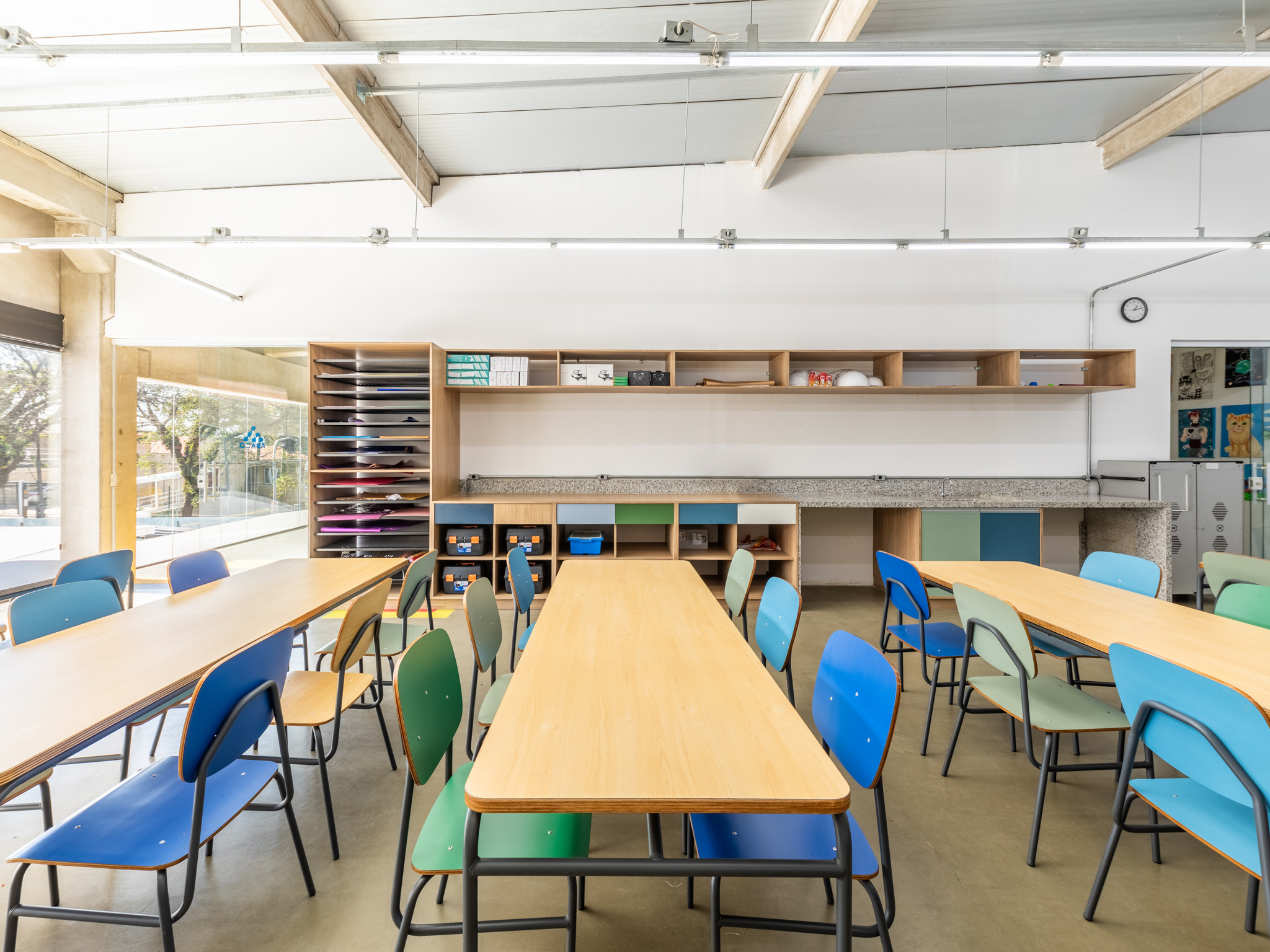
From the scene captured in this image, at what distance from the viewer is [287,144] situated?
4.76 metres

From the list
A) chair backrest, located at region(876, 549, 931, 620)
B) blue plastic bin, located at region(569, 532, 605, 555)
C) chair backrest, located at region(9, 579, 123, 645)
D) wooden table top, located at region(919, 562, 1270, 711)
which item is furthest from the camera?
blue plastic bin, located at region(569, 532, 605, 555)

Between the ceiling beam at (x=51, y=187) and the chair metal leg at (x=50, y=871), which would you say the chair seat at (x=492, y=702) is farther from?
the ceiling beam at (x=51, y=187)

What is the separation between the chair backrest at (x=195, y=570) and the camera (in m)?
2.83

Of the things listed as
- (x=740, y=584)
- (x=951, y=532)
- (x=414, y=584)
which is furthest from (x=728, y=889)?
(x=951, y=532)

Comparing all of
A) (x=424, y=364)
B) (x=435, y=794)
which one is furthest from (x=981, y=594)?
(x=424, y=364)

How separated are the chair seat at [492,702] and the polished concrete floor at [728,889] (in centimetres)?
47

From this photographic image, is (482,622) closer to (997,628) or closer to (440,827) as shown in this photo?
(440,827)

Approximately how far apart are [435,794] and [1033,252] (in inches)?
262

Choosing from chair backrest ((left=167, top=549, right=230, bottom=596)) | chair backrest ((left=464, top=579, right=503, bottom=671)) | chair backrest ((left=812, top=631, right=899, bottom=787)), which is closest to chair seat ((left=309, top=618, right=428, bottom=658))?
chair backrest ((left=464, top=579, right=503, bottom=671))

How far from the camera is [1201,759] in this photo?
140 cm

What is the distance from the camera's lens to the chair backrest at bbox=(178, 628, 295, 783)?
1.37 meters

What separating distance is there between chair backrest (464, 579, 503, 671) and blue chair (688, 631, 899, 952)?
42.0 inches

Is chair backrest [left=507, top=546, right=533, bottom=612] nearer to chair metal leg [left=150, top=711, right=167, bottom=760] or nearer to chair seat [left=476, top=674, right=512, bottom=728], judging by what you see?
chair seat [left=476, top=674, right=512, bottom=728]

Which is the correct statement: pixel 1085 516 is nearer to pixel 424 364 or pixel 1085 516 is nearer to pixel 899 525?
pixel 899 525
